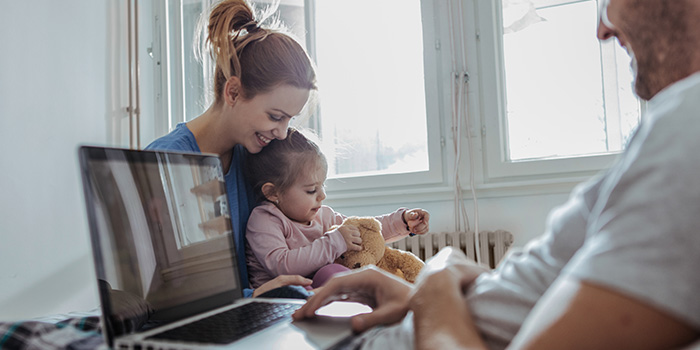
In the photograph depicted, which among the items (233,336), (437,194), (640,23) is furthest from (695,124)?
(437,194)

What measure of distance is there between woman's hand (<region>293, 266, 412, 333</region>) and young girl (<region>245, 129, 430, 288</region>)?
22.6 inches

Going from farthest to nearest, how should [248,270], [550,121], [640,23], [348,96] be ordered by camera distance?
[348,96], [550,121], [248,270], [640,23]

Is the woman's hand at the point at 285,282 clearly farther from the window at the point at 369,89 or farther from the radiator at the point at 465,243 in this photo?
the window at the point at 369,89

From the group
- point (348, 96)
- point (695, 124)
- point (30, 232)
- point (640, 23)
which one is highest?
point (348, 96)

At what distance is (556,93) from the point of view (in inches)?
79.6

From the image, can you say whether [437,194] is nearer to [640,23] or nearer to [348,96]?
[348,96]

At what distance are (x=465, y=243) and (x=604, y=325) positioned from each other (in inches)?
64.0

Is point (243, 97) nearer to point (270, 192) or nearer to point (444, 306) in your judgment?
point (270, 192)

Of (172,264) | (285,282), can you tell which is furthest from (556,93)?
(172,264)

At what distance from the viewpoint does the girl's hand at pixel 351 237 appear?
1443mm

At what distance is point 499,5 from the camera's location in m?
2.08

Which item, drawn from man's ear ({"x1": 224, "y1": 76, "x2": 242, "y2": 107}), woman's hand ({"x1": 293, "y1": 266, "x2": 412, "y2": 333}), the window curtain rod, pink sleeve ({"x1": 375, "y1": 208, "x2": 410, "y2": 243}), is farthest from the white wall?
woman's hand ({"x1": 293, "y1": 266, "x2": 412, "y2": 333})

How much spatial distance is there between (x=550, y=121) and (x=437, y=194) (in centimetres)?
51

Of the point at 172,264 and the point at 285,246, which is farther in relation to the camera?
the point at 285,246
